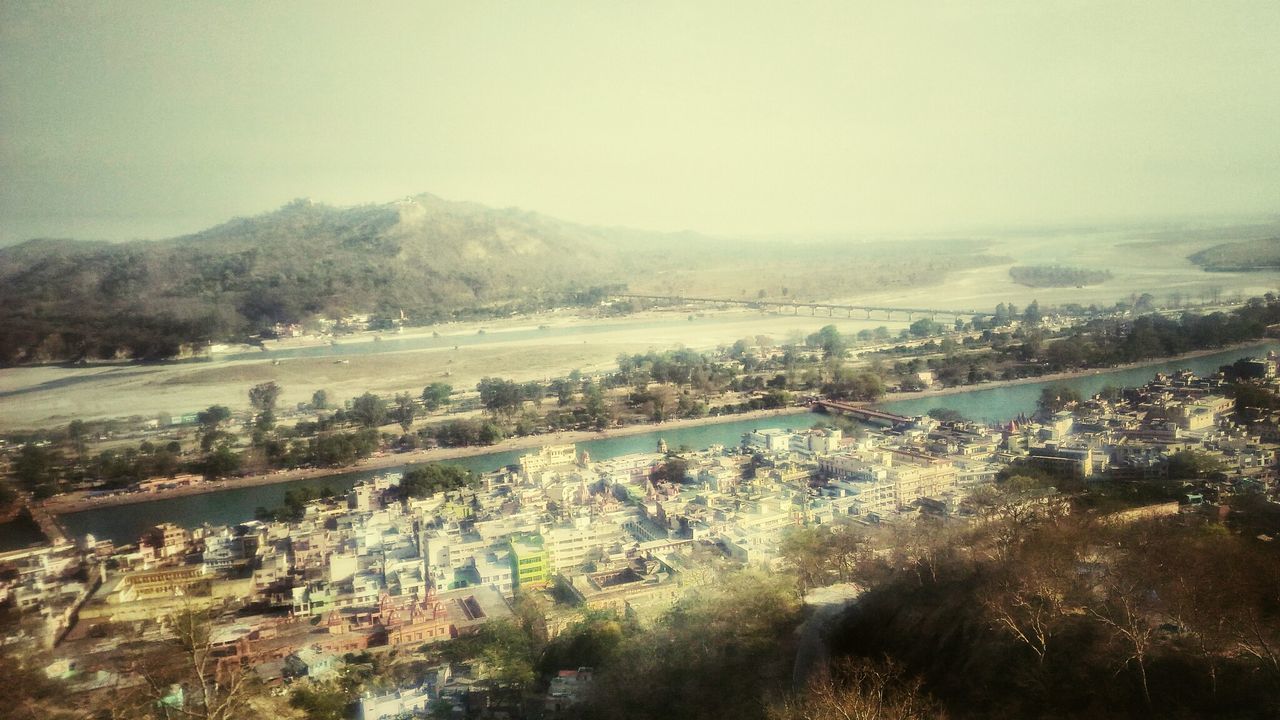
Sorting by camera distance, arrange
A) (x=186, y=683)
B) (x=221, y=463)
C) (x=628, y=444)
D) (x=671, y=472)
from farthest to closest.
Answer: (x=628, y=444) → (x=221, y=463) → (x=671, y=472) → (x=186, y=683)

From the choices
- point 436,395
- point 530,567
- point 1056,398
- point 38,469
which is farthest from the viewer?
point 436,395

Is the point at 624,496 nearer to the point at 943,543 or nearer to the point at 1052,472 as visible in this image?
the point at 943,543

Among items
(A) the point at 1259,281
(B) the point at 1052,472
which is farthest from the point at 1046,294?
(B) the point at 1052,472

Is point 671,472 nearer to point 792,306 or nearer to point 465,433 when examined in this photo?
point 465,433

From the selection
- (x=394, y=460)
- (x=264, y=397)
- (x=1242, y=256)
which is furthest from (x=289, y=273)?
(x=1242, y=256)

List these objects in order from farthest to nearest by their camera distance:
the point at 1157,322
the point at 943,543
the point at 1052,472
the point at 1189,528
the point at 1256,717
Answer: the point at 1157,322
the point at 1052,472
the point at 943,543
the point at 1189,528
the point at 1256,717

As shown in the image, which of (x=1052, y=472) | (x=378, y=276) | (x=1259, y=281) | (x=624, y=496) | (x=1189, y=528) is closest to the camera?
(x=1189, y=528)

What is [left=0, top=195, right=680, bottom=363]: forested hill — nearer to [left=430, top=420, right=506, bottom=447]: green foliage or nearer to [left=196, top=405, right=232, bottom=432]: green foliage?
[left=196, top=405, right=232, bottom=432]: green foliage

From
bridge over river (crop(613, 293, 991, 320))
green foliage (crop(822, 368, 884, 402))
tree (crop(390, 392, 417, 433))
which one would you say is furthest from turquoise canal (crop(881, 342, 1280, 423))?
tree (crop(390, 392, 417, 433))
